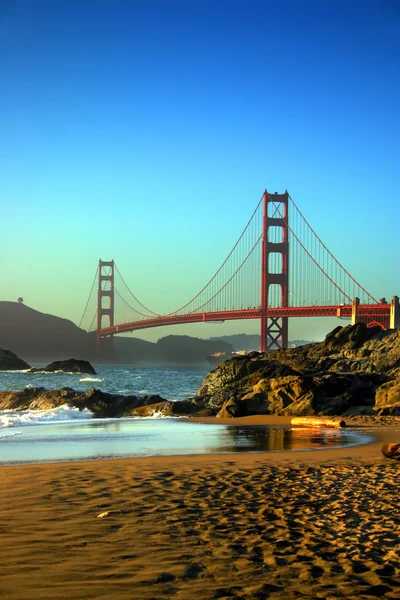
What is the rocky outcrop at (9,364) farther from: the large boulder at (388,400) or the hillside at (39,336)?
the large boulder at (388,400)

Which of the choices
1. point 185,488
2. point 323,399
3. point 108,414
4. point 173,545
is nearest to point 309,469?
point 185,488

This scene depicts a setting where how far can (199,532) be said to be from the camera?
18.6 ft

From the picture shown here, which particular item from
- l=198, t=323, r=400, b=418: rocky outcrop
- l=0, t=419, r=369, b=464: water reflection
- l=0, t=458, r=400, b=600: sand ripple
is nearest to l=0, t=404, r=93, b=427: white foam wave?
l=0, t=419, r=369, b=464: water reflection

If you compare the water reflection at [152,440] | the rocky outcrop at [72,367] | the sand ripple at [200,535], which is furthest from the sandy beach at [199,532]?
the rocky outcrop at [72,367]

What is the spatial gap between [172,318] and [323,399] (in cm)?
5222

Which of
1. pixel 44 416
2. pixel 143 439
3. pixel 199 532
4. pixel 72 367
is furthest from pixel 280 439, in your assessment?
pixel 72 367

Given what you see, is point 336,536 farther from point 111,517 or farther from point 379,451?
point 379,451

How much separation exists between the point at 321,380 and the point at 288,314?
125 ft

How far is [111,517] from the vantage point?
616cm

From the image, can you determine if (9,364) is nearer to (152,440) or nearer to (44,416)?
(44,416)

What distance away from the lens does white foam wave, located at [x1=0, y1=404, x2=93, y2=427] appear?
20100 millimetres

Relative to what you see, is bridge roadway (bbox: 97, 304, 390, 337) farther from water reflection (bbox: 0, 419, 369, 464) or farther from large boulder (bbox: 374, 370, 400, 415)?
water reflection (bbox: 0, 419, 369, 464)

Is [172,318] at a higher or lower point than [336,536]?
higher

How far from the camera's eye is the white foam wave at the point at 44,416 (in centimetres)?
2010
